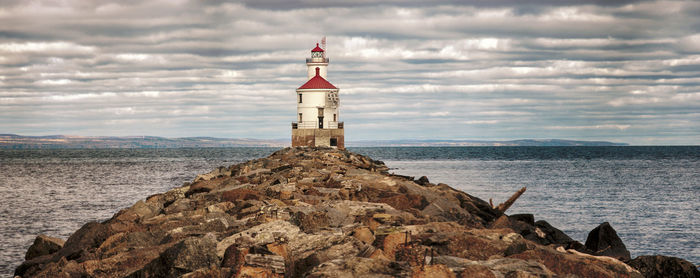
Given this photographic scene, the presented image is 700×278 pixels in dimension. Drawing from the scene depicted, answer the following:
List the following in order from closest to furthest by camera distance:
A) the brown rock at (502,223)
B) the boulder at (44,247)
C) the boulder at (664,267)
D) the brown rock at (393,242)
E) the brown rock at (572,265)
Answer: the brown rock at (572,265) → the brown rock at (393,242) → the boulder at (664,267) → the boulder at (44,247) → the brown rock at (502,223)

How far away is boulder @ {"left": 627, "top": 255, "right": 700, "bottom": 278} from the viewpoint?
326 inches

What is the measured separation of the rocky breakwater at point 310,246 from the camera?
6.45 meters

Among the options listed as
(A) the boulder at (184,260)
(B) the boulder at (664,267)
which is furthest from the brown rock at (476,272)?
(B) the boulder at (664,267)

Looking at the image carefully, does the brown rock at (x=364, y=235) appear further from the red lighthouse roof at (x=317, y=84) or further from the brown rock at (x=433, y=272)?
the red lighthouse roof at (x=317, y=84)

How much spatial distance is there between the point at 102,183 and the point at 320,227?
32.4 metres

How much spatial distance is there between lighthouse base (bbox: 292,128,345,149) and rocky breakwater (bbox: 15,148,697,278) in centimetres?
3453

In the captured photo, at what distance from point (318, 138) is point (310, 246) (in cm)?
4013

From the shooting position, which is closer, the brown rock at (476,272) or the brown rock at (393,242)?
the brown rock at (476,272)

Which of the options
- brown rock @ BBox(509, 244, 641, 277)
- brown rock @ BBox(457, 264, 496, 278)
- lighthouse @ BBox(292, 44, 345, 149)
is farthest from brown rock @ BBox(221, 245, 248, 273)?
lighthouse @ BBox(292, 44, 345, 149)

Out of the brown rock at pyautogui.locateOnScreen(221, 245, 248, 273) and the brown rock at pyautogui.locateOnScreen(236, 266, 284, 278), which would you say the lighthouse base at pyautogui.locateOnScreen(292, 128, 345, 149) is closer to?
the brown rock at pyautogui.locateOnScreen(221, 245, 248, 273)

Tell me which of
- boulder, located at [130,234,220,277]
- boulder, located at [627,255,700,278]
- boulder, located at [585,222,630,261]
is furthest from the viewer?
boulder, located at [585,222,630,261]

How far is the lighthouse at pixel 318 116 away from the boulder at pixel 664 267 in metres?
39.5

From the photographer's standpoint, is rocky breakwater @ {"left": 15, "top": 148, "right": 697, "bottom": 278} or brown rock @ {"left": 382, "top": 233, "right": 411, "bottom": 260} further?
brown rock @ {"left": 382, "top": 233, "right": 411, "bottom": 260}

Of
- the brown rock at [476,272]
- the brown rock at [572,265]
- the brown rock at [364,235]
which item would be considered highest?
the brown rock at [364,235]
